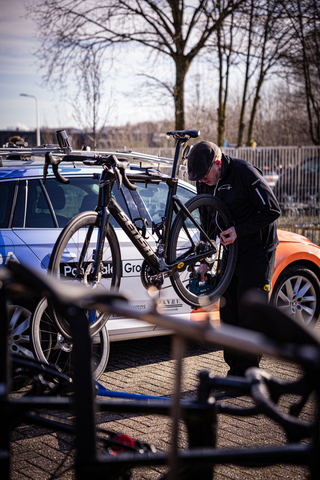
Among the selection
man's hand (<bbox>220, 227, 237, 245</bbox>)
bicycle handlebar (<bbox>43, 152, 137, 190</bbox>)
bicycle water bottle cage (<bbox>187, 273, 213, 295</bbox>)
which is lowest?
bicycle water bottle cage (<bbox>187, 273, 213, 295</bbox>)

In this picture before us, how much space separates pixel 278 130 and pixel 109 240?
1866 inches

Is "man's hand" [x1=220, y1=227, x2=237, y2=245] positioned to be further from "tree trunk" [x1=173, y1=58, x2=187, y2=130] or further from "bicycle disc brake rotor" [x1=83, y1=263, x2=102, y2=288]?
"tree trunk" [x1=173, y1=58, x2=187, y2=130]

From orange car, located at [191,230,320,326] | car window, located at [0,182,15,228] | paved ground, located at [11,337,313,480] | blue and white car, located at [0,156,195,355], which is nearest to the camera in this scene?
paved ground, located at [11,337,313,480]

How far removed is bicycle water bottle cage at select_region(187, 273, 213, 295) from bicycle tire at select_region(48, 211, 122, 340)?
80 cm

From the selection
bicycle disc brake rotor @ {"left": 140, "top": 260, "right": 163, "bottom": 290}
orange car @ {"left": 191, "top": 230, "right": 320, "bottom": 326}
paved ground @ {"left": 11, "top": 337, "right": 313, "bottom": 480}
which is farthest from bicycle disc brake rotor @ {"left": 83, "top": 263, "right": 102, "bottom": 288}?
orange car @ {"left": 191, "top": 230, "right": 320, "bottom": 326}

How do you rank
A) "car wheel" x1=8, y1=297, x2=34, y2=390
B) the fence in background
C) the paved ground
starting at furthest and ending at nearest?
the fence in background → "car wheel" x1=8, y1=297, x2=34, y2=390 → the paved ground

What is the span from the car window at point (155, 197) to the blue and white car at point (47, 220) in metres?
0.01

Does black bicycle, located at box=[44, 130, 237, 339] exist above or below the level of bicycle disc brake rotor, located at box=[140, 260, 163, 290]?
above

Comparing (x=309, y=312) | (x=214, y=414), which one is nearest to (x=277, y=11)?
(x=309, y=312)

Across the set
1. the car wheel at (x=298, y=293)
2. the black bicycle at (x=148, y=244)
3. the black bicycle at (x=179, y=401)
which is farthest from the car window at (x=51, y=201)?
the black bicycle at (x=179, y=401)

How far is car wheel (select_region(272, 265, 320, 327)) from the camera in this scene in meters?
5.64

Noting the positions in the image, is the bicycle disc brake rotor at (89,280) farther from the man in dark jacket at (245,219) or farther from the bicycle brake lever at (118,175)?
the man in dark jacket at (245,219)

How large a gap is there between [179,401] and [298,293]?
4.84 m

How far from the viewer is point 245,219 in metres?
4.33
